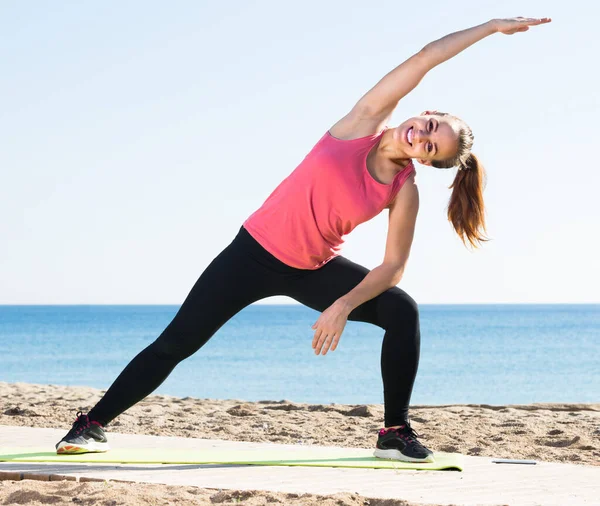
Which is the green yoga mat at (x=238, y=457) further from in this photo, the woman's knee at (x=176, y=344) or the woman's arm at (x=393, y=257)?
the woman's arm at (x=393, y=257)

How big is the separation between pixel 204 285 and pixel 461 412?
5.59 meters

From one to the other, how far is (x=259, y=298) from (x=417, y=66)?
4.23 ft

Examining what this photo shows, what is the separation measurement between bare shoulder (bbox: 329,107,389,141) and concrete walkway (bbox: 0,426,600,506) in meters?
1.53

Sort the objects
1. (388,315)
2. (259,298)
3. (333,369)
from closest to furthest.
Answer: (388,315) → (259,298) → (333,369)

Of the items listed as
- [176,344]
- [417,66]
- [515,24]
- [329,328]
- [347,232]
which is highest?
[515,24]

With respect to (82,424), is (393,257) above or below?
above

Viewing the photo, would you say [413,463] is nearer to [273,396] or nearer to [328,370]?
[273,396]

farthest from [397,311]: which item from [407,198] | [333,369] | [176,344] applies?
[333,369]

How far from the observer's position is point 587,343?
155ft

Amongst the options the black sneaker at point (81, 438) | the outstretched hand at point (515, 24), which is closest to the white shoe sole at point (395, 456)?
the black sneaker at point (81, 438)

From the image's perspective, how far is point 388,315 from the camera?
3.90 meters

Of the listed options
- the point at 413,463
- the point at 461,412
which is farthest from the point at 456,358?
the point at 413,463

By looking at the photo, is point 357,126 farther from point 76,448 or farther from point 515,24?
point 76,448

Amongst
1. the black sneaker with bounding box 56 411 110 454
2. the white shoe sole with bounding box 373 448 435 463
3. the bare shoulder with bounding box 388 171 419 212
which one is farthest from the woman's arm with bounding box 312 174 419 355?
the black sneaker with bounding box 56 411 110 454
